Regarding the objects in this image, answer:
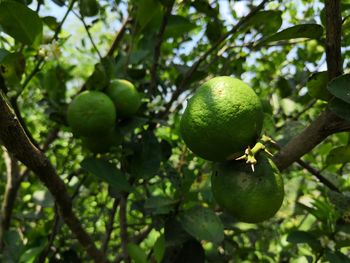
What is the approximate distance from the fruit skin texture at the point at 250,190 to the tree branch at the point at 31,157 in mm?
430

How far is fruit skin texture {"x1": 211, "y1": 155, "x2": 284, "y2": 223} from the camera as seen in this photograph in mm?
961

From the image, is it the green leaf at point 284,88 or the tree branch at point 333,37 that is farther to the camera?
the green leaf at point 284,88

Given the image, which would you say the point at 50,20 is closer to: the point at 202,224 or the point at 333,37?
the point at 202,224

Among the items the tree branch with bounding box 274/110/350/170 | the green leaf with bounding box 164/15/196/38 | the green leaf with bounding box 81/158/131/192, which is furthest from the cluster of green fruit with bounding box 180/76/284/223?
the green leaf with bounding box 164/15/196/38

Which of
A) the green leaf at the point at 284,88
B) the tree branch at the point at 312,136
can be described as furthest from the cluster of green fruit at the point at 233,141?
the green leaf at the point at 284,88

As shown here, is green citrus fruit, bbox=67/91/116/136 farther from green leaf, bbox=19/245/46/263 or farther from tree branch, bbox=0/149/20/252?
tree branch, bbox=0/149/20/252

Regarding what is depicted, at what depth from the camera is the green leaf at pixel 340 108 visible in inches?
35.8

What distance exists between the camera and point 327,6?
857mm

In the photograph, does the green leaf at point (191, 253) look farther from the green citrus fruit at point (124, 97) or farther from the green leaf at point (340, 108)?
the green leaf at point (340, 108)

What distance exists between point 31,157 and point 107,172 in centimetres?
39

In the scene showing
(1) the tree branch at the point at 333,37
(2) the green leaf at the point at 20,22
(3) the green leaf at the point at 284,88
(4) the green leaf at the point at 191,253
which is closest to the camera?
(1) the tree branch at the point at 333,37

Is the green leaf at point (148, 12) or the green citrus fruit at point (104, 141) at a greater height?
the green leaf at point (148, 12)

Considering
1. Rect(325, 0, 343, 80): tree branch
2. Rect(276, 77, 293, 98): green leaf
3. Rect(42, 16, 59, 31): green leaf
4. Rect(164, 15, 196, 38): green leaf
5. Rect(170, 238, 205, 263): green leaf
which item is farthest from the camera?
Rect(276, 77, 293, 98): green leaf

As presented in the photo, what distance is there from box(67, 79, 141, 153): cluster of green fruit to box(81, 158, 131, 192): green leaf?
12 cm
